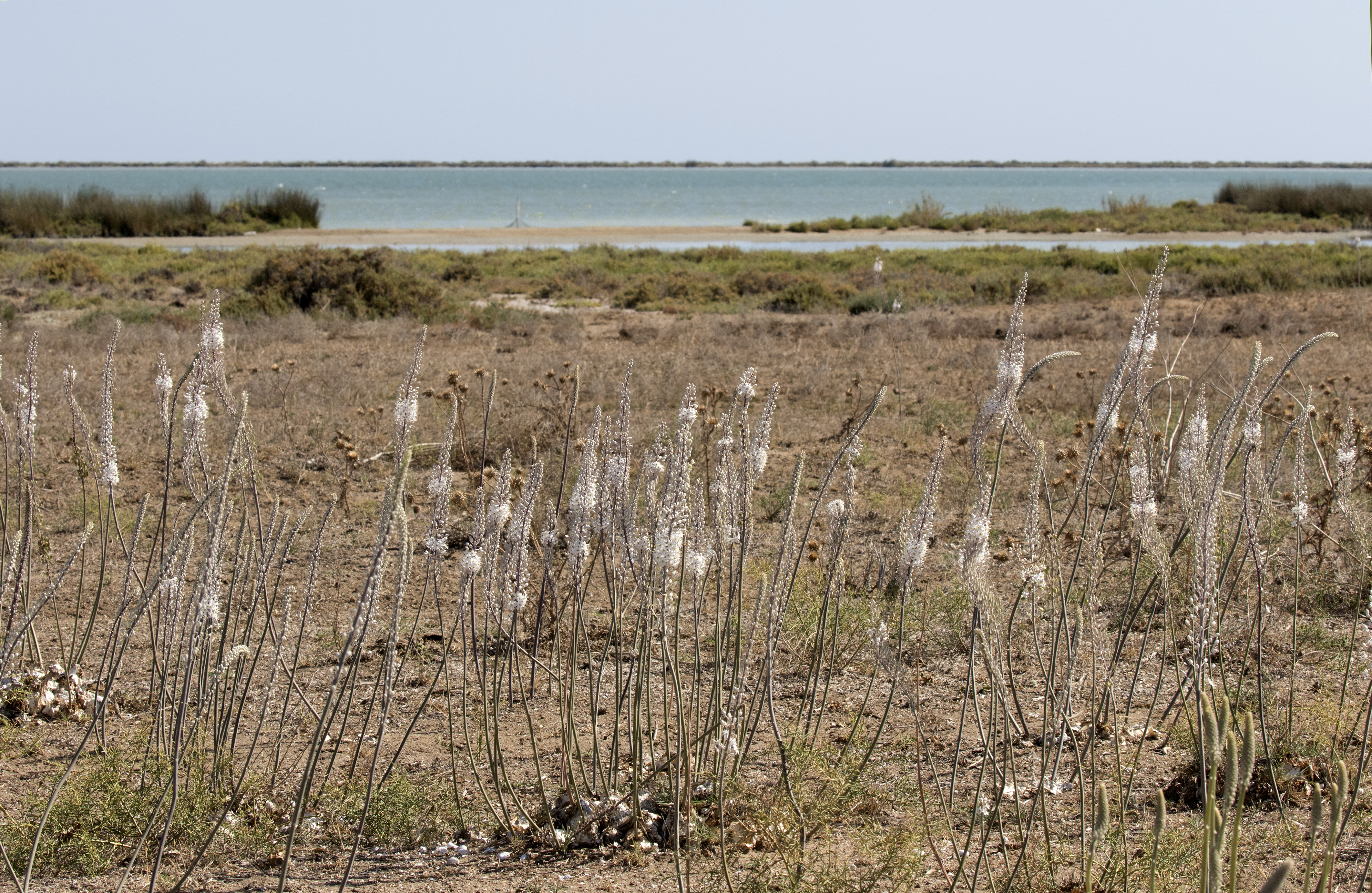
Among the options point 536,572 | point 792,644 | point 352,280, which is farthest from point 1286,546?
point 352,280

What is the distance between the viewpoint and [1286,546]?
5.35m

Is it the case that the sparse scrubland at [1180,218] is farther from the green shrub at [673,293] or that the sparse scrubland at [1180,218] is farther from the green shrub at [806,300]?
the green shrub at [806,300]

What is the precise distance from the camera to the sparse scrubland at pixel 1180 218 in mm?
35875

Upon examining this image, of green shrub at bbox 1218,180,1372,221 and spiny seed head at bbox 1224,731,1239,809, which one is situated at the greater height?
green shrub at bbox 1218,180,1372,221

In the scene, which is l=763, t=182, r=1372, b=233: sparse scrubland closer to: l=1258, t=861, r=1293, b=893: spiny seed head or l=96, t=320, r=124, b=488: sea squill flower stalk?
l=96, t=320, r=124, b=488: sea squill flower stalk

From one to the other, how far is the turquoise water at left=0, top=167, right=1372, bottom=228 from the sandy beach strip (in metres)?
4.42

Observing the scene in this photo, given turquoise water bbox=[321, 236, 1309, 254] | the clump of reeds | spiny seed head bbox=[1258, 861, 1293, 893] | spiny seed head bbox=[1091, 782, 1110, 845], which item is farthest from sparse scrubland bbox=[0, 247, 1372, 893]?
the clump of reeds

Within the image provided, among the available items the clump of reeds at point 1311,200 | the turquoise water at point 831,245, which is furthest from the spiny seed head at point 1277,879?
the clump of reeds at point 1311,200

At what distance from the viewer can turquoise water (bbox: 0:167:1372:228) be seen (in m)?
49.5

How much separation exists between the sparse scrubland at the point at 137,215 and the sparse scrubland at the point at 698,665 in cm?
2976

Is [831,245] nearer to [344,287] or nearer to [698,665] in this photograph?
[344,287]

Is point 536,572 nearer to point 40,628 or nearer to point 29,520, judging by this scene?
point 40,628

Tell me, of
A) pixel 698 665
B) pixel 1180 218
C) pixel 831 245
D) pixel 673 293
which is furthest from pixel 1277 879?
pixel 1180 218

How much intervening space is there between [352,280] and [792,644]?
42.0 feet
